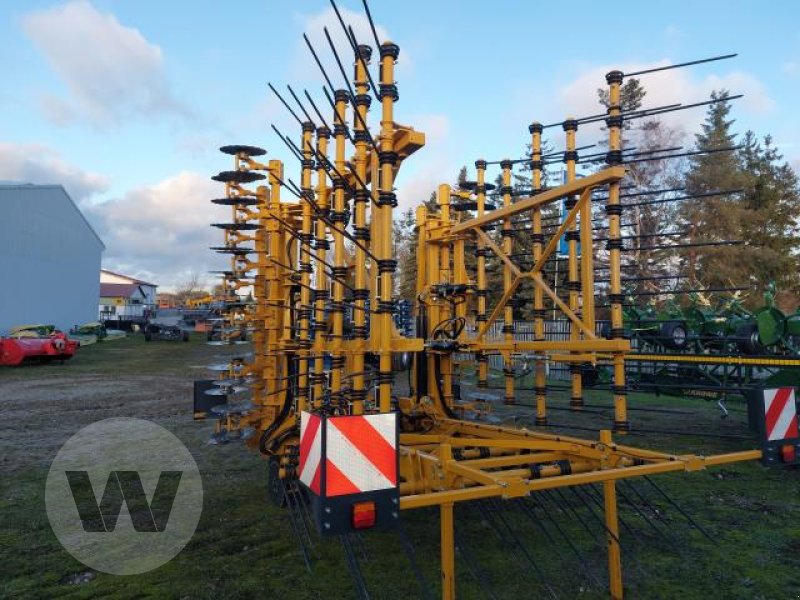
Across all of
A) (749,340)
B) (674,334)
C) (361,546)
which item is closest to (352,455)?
(361,546)

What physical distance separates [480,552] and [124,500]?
146 inches

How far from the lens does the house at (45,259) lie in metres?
28.2

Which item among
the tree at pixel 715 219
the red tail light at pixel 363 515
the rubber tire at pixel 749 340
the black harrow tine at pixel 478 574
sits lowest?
A: the black harrow tine at pixel 478 574

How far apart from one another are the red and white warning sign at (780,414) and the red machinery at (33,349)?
868 inches

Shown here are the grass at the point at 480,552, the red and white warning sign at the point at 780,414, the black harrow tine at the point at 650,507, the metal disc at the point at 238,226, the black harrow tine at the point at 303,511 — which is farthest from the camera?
the metal disc at the point at 238,226

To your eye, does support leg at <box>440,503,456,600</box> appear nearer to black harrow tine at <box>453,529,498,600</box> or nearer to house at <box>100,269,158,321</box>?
black harrow tine at <box>453,529,498,600</box>

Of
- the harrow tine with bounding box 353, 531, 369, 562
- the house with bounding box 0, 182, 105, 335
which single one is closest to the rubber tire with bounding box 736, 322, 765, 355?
the harrow tine with bounding box 353, 531, 369, 562

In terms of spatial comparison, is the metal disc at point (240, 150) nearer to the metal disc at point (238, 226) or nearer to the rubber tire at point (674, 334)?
the metal disc at point (238, 226)

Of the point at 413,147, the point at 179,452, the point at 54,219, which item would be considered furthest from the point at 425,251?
the point at 54,219

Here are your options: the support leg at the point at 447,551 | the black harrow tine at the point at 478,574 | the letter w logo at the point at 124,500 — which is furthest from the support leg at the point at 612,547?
the letter w logo at the point at 124,500

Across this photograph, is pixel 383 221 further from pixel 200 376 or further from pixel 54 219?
pixel 54 219

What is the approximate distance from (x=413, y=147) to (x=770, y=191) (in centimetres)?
3467

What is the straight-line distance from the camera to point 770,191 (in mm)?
32219

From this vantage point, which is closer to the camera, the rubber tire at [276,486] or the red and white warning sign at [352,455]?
the red and white warning sign at [352,455]
